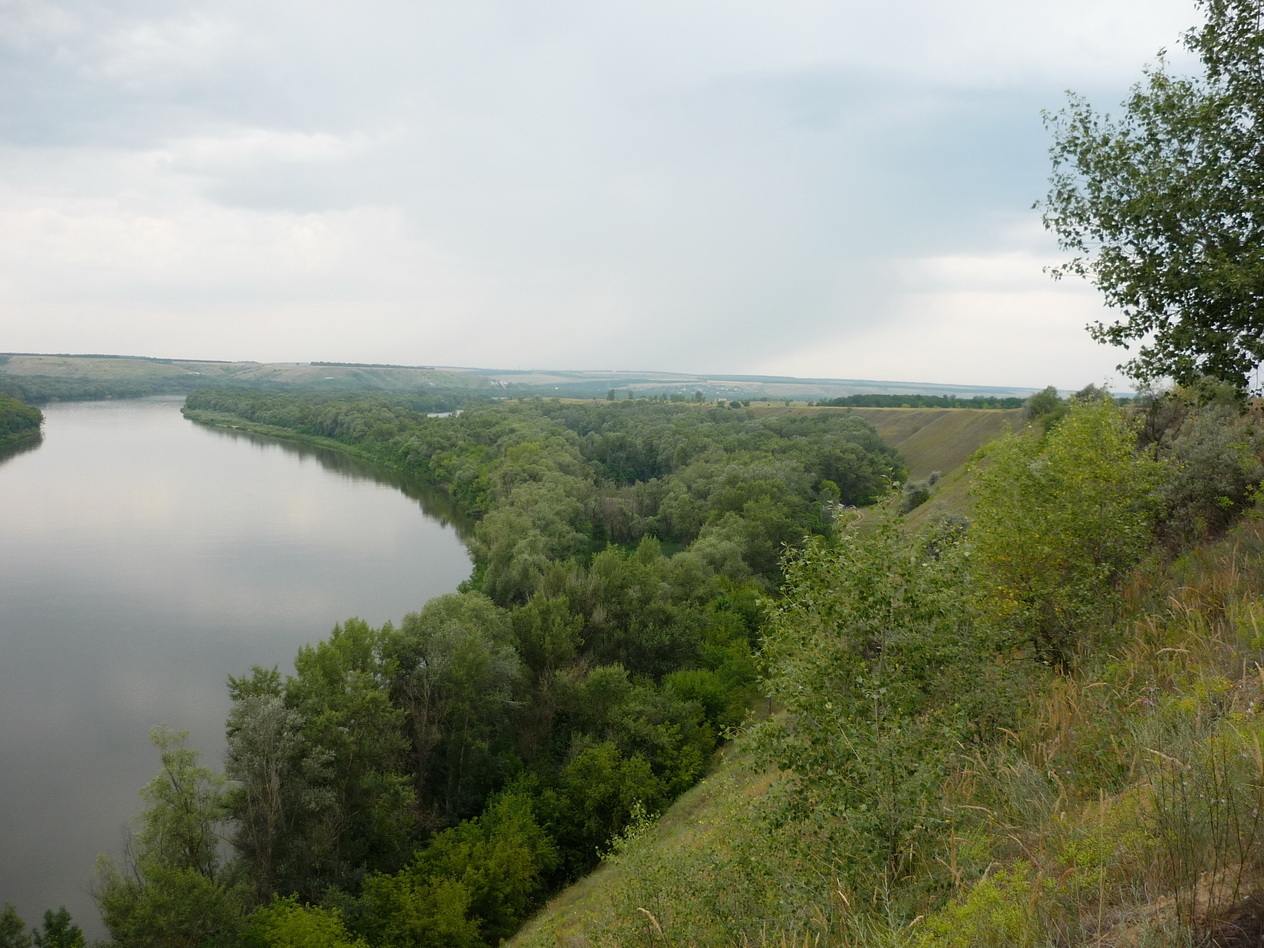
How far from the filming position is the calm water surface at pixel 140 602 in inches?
674

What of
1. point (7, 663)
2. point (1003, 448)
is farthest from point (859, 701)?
point (7, 663)

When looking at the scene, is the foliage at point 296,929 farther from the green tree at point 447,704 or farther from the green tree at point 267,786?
the green tree at point 447,704

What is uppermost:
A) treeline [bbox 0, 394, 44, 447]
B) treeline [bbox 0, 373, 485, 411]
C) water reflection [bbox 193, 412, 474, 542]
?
treeline [bbox 0, 373, 485, 411]

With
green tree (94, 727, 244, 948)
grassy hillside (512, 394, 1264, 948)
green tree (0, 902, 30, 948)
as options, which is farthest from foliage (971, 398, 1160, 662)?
green tree (0, 902, 30, 948)

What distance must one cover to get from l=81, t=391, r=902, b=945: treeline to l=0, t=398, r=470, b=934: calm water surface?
2.25m

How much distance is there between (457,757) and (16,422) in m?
92.5

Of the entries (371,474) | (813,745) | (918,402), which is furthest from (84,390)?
(813,745)

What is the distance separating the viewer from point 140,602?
2989 cm

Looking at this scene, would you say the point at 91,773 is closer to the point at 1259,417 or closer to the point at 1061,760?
the point at 1061,760

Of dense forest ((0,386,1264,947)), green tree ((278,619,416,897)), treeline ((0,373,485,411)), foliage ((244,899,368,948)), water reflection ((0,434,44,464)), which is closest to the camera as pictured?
dense forest ((0,386,1264,947))

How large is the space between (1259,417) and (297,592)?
33149 mm

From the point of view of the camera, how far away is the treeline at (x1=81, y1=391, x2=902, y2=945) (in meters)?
13.1

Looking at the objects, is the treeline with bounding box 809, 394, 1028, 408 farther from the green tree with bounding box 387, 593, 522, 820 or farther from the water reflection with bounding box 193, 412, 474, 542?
the green tree with bounding box 387, 593, 522, 820

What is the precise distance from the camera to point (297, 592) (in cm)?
3194
